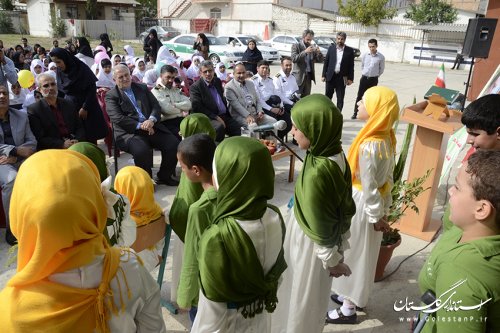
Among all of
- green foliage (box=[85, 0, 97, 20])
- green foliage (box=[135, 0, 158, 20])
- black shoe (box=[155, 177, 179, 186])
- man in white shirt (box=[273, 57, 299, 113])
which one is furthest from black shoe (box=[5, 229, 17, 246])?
green foliage (box=[135, 0, 158, 20])

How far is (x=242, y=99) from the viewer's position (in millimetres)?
6777

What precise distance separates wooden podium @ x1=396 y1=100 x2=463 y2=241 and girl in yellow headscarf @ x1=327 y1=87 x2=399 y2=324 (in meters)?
1.20

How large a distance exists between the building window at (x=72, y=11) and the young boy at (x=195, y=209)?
4027 cm

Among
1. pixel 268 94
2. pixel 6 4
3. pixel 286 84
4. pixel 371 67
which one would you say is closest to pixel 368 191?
pixel 268 94

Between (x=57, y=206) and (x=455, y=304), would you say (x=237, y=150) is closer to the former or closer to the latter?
(x=57, y=206)

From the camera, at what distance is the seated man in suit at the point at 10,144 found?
409 centimetres

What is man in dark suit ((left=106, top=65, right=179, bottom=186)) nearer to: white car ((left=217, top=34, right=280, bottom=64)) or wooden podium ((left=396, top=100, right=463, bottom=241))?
wooden podium ((left=396, top=100, right=463, bottom=241))

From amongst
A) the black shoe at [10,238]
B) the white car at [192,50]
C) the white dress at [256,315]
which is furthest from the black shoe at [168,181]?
the white car at [192,50]

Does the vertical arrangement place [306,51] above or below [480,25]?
below

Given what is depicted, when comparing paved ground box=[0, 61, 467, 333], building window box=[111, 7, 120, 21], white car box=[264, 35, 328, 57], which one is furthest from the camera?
building window box=[111, 7, 120, 21]

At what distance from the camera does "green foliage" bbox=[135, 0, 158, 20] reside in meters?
43.6

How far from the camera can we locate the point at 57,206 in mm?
1124

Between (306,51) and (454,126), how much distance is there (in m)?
5.34

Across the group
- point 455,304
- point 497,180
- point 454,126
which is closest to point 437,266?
point 455,304
